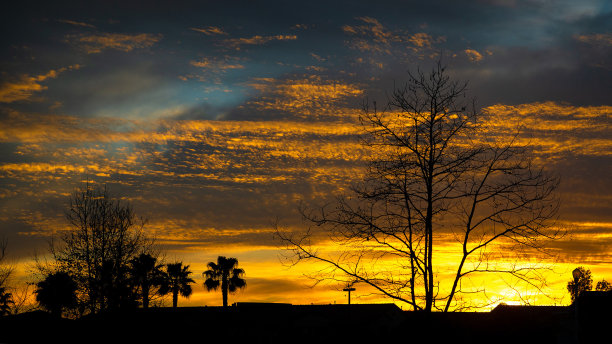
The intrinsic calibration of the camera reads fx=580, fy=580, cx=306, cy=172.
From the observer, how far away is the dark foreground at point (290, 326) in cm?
2834

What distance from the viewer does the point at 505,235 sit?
15586 mm

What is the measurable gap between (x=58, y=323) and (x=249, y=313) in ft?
40.7

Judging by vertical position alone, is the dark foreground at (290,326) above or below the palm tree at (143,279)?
below

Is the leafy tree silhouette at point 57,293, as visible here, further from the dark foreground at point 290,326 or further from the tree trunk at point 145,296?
the tree trunk at point 145,296

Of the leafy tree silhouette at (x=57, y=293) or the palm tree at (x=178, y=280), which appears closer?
the leafy tree silhouette at (x=57, y=293)

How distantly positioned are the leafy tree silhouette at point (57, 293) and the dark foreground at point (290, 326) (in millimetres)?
1294

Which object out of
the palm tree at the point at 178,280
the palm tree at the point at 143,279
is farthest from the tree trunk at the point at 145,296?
the palm tree at the point at 178,280

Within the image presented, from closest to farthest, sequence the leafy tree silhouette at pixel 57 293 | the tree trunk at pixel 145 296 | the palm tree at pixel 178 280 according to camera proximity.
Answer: the leafy tree silhouette at pixel 57 293
the tree trunk at pixel 145 296
the palm tree at pixel 178 280

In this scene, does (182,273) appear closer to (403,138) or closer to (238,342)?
(238,342)

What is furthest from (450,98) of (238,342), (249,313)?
(249,313)

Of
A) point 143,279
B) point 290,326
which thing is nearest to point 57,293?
point 143,279

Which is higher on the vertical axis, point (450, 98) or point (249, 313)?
point (450, 98)

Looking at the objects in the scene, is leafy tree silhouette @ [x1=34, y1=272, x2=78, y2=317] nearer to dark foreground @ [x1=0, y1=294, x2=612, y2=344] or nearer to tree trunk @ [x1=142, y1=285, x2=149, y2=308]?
dark foreground @ [x1=0, y1=294, x2=612, y2=344]

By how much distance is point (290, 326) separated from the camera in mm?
39281
